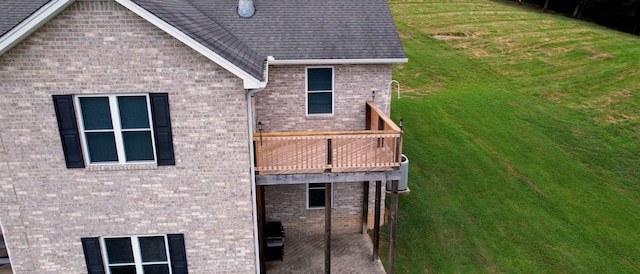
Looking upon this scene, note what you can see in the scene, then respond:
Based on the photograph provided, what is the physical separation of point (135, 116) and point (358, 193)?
796 centimetres

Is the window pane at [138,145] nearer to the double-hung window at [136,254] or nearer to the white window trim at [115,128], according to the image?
the white window trim at [115,128]

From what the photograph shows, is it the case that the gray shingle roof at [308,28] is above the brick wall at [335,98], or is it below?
above

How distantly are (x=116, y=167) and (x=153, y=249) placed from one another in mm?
2252

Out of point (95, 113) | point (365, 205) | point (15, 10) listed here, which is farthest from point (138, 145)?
point (365, 205)

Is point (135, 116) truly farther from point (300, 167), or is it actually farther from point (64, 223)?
point (300, 167)

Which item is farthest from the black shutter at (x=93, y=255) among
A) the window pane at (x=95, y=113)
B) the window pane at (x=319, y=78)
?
the window pane at (x=319, y=78)

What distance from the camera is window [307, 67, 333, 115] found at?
1328 centimetres

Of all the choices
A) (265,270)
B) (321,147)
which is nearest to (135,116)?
(321,147)

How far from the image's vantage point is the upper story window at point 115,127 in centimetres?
888

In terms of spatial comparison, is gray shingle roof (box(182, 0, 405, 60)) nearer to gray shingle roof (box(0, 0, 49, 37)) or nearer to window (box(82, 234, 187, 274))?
gray shingle roof (box(0, 0, 49, 37))

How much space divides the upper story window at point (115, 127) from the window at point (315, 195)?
6271 millimetres

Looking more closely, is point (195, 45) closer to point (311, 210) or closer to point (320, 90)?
point (320, 90)

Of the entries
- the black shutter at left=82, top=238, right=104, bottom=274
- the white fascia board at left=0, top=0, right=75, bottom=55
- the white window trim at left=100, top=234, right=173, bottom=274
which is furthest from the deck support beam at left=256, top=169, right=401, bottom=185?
the white fascia board at left=0, top=0, right=75, bottom=55

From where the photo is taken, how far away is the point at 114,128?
9.02 m
